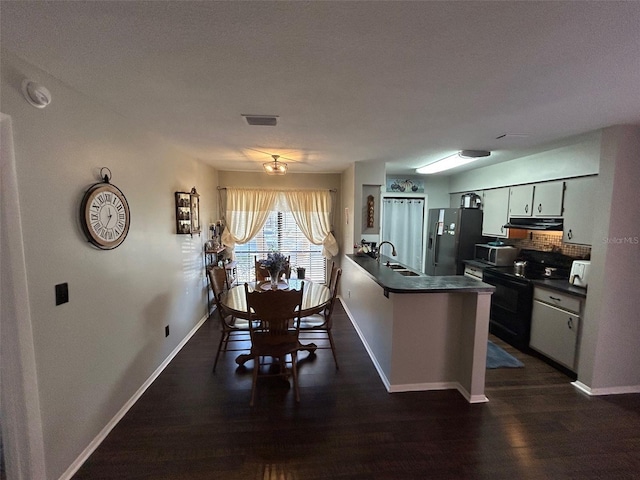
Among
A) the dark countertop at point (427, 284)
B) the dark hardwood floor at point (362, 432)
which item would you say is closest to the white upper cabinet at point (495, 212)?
the dark countertop at point (427, 284)

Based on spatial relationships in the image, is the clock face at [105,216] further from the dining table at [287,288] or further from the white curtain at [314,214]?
the white curtain at [314,214]

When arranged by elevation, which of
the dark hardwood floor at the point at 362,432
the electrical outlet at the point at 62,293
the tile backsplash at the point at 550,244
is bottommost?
the dark hardwood floor at the point at 362,432

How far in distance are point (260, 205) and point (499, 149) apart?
3.57 metres

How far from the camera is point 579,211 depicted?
2.83 m

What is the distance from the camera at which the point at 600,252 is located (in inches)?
95.4

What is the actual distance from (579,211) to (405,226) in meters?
2.69

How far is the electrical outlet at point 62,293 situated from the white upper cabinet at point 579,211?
417 centimetres

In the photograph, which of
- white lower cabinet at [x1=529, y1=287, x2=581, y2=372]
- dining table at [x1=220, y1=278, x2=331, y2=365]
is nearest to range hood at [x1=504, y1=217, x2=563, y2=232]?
white lower cabinet at [x1=529, y1=287, x2=581, y2=372]

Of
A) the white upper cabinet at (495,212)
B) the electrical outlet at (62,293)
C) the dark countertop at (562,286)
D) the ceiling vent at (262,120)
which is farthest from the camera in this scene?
the white upper cabinet at (495,212)

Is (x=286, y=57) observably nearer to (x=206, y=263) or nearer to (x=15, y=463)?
(x=15, y=463)

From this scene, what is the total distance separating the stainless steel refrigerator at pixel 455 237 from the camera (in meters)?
4.34

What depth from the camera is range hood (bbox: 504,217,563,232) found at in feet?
10.3

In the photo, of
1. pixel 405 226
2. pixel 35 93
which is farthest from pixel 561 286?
pixel 35 93

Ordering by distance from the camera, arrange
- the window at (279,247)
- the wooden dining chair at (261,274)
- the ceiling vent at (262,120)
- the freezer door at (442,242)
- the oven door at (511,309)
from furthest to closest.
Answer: the window at (279,247) < the freezer door at (442,242) < the wooden dining chair at (261,274) < the oven door at (511,309) < the ceiling vent at (262,120)
